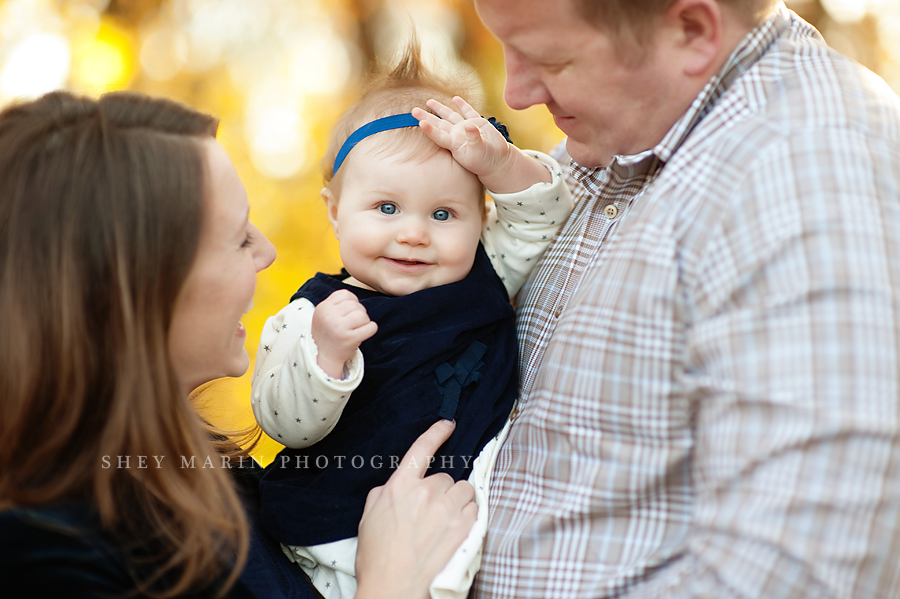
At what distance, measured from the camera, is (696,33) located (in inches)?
54.5

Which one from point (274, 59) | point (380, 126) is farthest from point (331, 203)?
point (274, 59)

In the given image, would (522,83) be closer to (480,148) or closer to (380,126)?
(480,148)

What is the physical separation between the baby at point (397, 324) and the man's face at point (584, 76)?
0.23 meters

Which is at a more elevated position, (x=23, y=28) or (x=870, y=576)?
(x=23, y=28)

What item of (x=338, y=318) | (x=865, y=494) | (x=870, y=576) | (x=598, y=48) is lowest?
(x=870, y=576)

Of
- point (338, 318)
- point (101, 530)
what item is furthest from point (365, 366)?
point (101, 530)

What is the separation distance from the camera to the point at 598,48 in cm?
139

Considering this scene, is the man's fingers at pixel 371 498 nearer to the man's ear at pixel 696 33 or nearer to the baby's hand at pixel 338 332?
the baby's hand at pixel 338 332

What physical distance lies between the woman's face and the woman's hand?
0.46 meters

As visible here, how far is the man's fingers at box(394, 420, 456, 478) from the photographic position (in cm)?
153

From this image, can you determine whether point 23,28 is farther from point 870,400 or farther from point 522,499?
point 870,400

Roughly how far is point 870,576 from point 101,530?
1.22 m

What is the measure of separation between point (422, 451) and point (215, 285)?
1.89 ft

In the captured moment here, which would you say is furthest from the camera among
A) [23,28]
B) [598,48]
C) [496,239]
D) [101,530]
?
[23,28]
